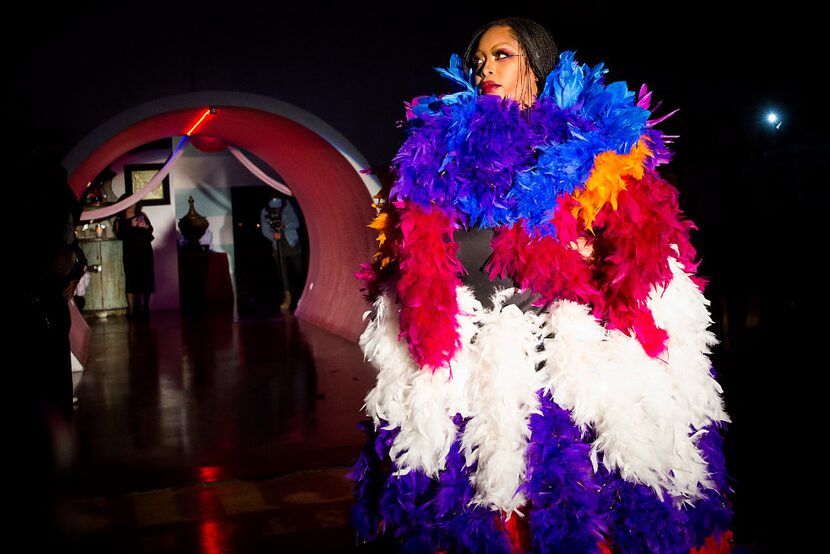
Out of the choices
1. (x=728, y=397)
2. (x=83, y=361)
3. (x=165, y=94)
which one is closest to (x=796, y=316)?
(x=728, y=397)

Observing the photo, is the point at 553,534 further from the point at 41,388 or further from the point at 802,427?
the point at 802,427

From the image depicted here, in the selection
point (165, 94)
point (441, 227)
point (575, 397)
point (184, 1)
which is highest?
point (184, 1)

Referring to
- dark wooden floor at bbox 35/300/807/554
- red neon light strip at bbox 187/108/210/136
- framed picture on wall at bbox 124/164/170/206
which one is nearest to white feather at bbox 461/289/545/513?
dark wooden floor at bbox 35/300/807/554

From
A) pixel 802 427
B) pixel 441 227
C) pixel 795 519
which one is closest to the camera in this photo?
pixel 441 227

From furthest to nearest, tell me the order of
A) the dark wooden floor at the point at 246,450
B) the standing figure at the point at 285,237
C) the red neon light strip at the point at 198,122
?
the standing figure at the point at 285,237, the red neon light strip at the point at 198,122, the dark wooden floor at the point at 246,450

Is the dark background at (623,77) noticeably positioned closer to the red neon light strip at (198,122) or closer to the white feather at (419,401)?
the red neon light strip at (198,122)

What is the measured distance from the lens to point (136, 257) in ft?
36.3

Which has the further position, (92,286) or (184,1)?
(92,286)

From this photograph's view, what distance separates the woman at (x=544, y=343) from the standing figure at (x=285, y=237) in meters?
9.77

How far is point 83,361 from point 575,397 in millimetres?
6308

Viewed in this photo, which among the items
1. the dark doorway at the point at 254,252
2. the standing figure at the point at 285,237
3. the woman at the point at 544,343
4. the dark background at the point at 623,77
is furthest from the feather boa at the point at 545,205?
the dark doorway at the point at 254,252

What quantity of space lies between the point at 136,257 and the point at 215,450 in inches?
297

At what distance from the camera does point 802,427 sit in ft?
13.2

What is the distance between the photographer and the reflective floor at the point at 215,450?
3025 millimetres
